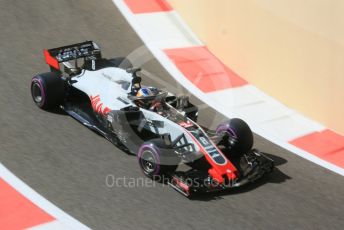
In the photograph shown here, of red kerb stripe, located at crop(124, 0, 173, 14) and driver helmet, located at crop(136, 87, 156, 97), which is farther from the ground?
red kerb stripe, located at crop(124, 0, 173, 14)

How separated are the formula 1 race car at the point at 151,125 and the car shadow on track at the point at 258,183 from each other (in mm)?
162

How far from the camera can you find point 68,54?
877 centimetres

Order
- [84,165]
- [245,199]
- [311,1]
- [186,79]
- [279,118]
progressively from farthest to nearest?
[186,79] → [279,118] → [311,1] → [84,165] → [245,199]

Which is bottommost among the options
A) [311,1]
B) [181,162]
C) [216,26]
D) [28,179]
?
[28,179]

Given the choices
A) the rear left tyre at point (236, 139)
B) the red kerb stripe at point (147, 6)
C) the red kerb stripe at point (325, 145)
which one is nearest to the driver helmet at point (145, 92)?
the rear left tyre at point (236, 139)

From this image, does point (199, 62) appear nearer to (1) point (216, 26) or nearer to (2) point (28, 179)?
(1) point (216, 26)

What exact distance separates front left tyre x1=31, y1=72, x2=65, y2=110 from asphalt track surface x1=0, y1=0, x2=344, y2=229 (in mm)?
169

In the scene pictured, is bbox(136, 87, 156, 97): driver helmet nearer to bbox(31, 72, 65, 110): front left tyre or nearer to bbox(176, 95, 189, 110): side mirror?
bbox(176, 95, 189, 110): side mirror

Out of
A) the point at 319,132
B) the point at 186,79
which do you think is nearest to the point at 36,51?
the point at 186,79

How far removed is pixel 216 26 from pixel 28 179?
5.10 m

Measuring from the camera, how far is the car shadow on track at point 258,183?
6793 millimetres

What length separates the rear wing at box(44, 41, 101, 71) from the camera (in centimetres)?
871

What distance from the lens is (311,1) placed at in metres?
8.40

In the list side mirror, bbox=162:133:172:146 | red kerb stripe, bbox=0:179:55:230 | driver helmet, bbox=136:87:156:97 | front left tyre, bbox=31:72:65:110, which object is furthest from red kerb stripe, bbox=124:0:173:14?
red kerb stripe, bbox=0:179:55:230
